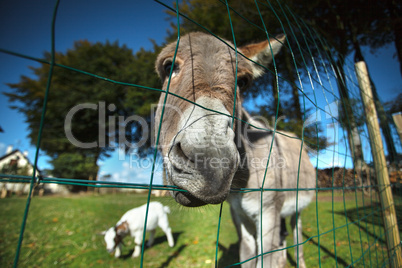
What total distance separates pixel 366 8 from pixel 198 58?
10.8m

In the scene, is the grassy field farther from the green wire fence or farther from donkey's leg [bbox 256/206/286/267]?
donkey's leg [bbox 256/206/286/267]

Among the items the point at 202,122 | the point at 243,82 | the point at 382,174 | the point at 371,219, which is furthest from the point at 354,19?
the point at 202,122

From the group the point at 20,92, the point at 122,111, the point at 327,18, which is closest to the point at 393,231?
the point at 327,18

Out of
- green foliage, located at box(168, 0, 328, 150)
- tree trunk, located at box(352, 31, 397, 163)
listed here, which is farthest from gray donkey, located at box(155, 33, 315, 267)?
green foliage, located at box(168, 0, 328, 150)

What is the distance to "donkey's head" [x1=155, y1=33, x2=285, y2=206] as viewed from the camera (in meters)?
0.90

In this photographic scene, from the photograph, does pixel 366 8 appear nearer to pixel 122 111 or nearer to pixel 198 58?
pixel 198 58

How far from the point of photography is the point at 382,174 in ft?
7.46

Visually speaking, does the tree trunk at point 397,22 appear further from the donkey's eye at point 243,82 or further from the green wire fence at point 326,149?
the donkey's eye at point 243,82

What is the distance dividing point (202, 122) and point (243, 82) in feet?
3.84

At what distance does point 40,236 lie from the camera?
15.3ft

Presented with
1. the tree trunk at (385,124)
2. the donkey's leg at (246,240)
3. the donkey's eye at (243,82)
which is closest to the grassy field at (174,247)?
the donkey's leg at (246,240)

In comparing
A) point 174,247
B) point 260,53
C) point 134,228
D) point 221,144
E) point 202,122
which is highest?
point 260,53

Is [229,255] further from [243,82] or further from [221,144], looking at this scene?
[221,144]

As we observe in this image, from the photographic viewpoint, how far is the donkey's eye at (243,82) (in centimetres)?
195
